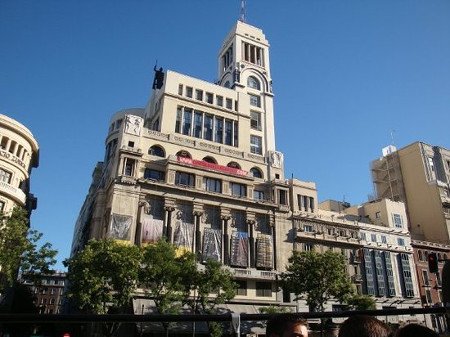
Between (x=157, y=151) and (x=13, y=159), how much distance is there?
640 inches

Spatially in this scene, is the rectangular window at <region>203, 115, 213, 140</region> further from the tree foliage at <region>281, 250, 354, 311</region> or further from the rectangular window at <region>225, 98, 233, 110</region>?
the tree foliage at <region>281, 250, 354, 311</region>

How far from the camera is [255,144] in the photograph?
2340 inches

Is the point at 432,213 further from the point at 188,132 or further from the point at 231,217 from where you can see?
the point at 188,132

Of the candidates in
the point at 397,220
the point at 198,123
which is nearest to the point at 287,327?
the point at 198,123

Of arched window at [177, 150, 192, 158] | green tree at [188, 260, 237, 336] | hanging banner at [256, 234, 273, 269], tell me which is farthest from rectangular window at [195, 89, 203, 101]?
Result: green tree at [188, 260, 237, 336]

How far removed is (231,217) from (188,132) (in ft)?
45.4

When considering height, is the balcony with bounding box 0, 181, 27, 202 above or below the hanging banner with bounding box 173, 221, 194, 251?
above

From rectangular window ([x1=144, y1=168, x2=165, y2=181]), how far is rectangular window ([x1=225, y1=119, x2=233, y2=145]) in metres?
12.3

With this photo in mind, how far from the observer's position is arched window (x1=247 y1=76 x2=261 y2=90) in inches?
2574

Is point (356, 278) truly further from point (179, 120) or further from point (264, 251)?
point (179, 120)

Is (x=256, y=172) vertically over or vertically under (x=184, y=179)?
over

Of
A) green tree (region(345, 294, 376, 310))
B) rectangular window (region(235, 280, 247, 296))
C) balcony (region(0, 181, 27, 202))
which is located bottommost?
green tree (region(345, 294, 376, 310))

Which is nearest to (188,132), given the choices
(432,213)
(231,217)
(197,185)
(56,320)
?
(197,185)

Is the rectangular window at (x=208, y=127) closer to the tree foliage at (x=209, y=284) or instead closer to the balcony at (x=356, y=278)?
the tree foliage at (x=209, y=284)
